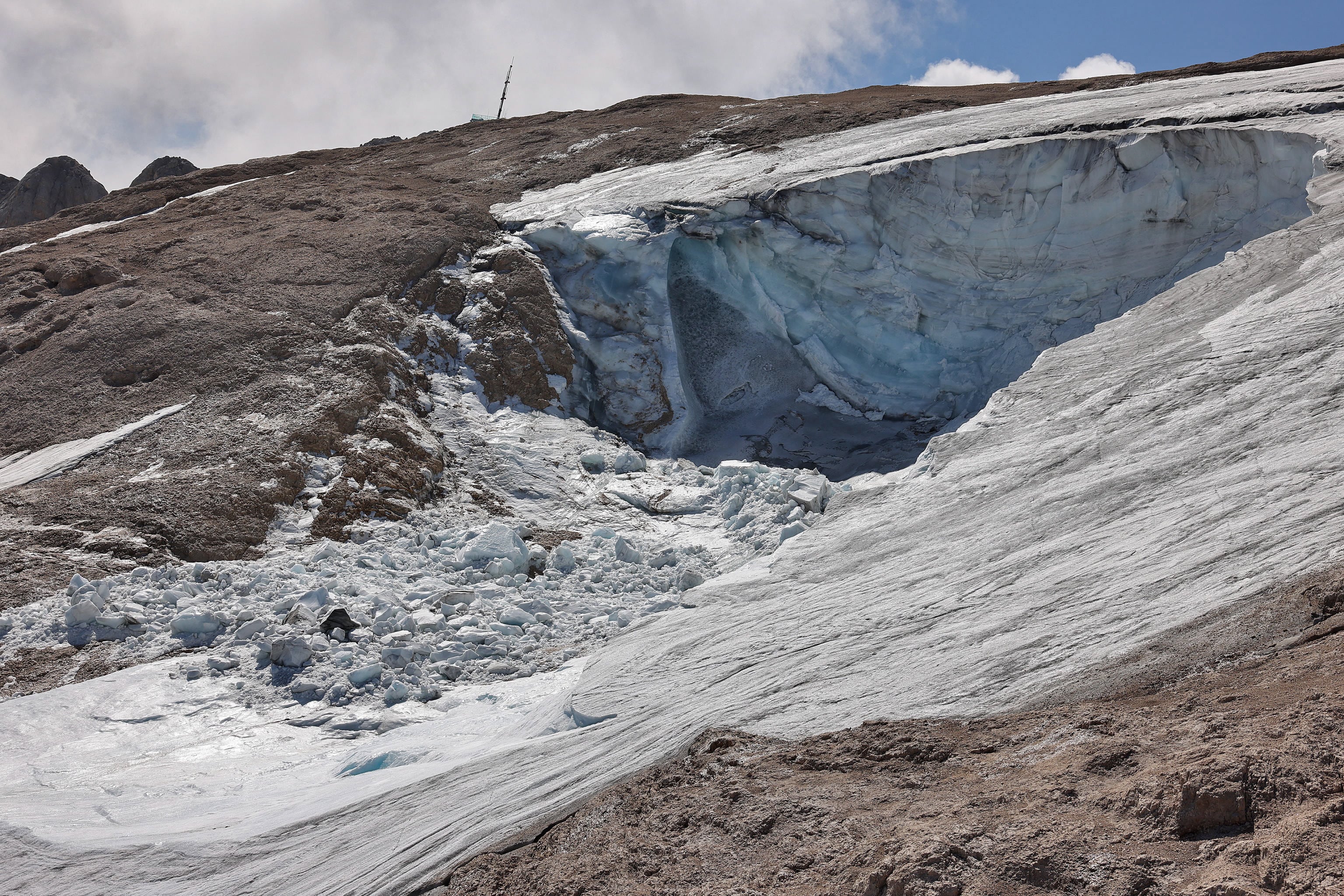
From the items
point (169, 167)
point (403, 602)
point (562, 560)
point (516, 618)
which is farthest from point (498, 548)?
point (169, 167)

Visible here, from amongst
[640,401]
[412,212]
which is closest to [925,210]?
[640,401]

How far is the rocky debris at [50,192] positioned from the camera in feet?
104

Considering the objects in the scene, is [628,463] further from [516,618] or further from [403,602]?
[403,602]

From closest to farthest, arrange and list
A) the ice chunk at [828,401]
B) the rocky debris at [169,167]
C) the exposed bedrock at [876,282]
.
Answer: the exposed bedrock at [876,282] → the ice chunk at [828,401] → the rocky debris at [169,167]

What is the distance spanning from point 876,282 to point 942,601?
7.83 m

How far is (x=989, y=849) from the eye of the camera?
11.1 ft

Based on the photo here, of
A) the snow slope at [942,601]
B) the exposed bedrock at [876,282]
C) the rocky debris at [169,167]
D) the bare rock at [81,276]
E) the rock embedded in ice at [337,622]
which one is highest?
the rocky debris at [169,167]

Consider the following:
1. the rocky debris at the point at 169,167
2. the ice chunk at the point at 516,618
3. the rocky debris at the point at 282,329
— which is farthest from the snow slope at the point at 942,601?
the rocky debris at the point at 169,167

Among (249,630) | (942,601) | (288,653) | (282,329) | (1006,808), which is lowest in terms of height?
(1006,808)

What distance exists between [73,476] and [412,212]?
23.2 feet

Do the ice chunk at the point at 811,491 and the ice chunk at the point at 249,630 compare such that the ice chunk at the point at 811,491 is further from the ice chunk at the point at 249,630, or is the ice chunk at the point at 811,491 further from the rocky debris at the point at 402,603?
the ice chunk at the point at 249,630

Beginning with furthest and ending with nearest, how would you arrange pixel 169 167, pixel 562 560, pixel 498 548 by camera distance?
pixel 169 167 < pixel 562 560 < pixel 498 548

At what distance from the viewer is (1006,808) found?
3672mm

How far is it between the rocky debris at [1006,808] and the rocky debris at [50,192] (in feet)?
111
